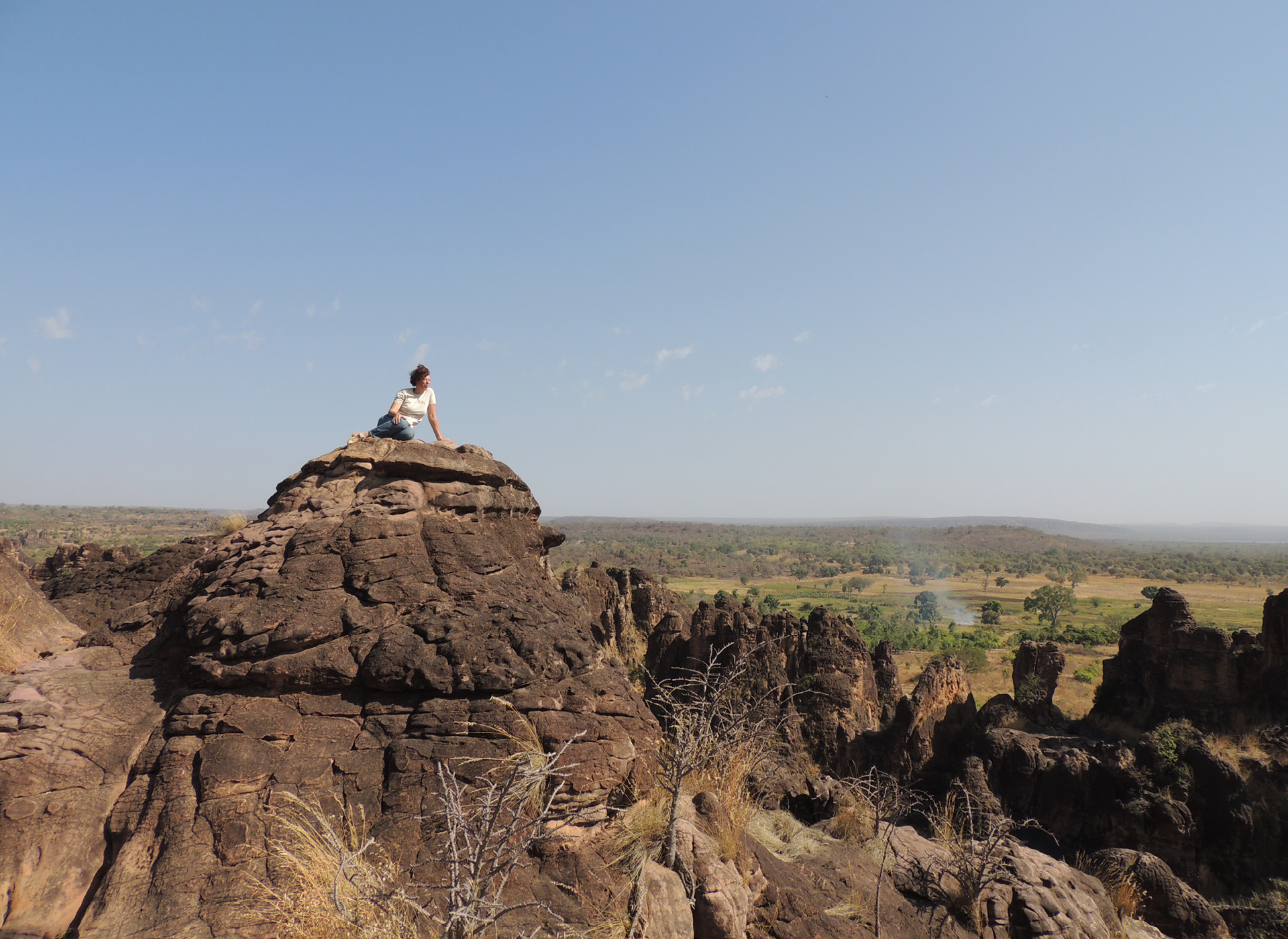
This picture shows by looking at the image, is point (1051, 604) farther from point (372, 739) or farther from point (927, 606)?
point (372, 739)

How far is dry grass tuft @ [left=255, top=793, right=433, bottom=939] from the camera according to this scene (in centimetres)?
379

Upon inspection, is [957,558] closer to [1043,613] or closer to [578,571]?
[1043,613]

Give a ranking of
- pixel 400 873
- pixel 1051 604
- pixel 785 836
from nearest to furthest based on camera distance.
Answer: pixel 400 873, pixel 785 836, pixel 1051 604

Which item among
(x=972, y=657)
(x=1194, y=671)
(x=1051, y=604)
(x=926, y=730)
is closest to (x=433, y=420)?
(x=926, y=730)

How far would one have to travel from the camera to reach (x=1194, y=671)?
61.2 ft

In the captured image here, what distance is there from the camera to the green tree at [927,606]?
234ft

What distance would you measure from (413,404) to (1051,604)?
244 feet

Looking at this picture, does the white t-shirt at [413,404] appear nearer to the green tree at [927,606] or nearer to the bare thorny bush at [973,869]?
the bare thorny bush at [973,869]

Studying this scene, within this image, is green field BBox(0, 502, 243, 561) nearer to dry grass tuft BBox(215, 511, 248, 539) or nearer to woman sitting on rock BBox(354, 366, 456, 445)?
dry grass tuft BBox(215, 511, 248, 539)

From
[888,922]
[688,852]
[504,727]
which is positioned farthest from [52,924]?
[888,922]

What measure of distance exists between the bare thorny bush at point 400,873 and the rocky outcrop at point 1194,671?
69.8 ft

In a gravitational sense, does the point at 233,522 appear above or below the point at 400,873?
above

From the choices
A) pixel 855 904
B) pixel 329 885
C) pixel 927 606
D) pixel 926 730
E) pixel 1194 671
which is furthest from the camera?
pixel 927 606

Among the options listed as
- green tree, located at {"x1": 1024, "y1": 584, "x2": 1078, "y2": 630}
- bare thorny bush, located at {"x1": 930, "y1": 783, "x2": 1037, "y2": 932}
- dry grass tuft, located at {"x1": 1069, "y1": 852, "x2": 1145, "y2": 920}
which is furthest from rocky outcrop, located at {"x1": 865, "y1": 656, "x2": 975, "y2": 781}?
green tree, located at {"x1": 1024, "y1": 584, "x2": 1078, "y2": 630}
